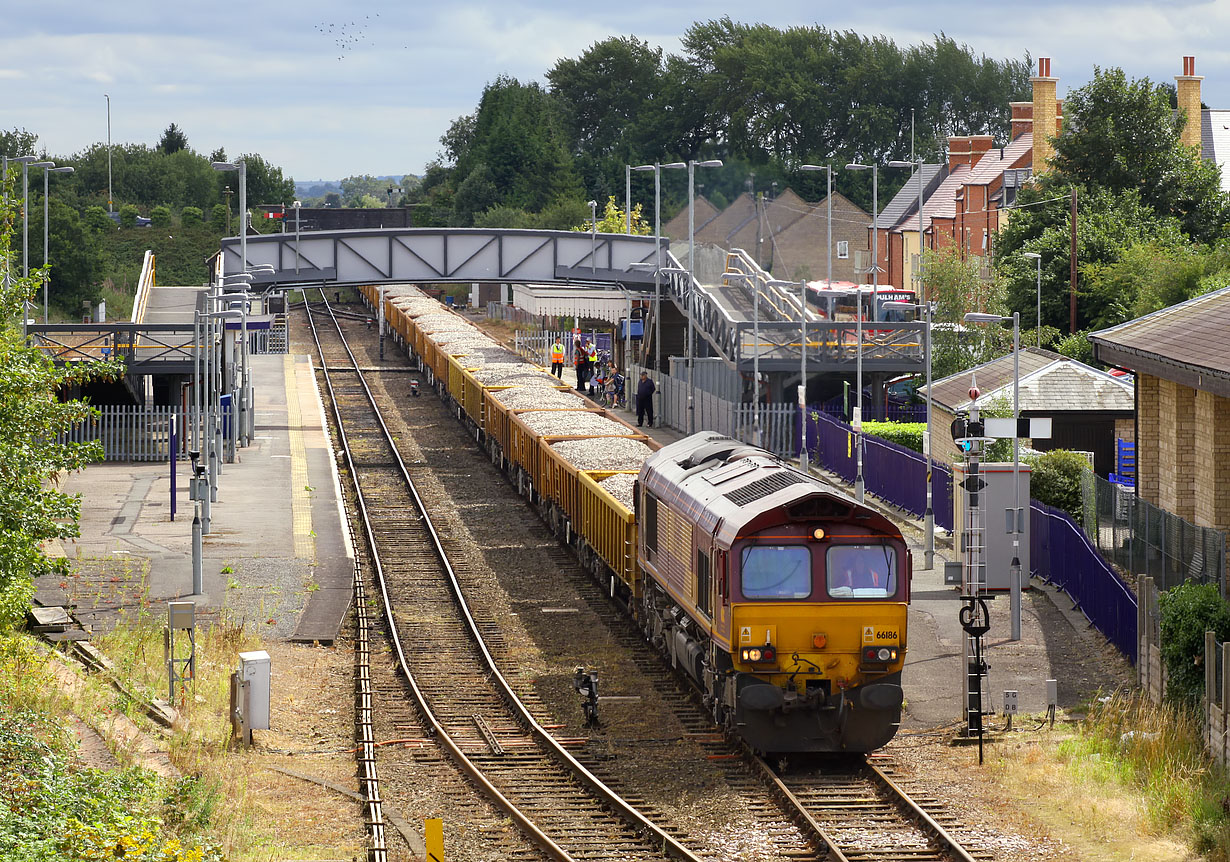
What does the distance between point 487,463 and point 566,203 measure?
5873 cm

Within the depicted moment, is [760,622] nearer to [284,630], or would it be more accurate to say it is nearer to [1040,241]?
[284,630]

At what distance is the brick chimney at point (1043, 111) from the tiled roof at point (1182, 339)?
3905 centimetres

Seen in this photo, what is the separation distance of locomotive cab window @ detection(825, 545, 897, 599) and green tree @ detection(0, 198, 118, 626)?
838 centimetres

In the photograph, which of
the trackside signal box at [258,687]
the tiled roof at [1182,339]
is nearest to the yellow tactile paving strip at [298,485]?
the trackside signal box at [258,687]

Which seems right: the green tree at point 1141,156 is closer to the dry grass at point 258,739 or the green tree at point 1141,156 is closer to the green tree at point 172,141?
the dry grass at point 258,739

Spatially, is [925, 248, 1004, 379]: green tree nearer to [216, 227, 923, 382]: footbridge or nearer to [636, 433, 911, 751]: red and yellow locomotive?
[216, 227, 923, 382]: footbridge

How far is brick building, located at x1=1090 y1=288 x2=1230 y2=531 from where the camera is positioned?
67.1 ft

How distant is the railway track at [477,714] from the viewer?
14086 millimetres

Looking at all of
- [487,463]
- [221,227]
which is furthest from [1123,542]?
[221,227]

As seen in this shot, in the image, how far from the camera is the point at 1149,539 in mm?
21969

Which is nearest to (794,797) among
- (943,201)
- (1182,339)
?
(1182,339)

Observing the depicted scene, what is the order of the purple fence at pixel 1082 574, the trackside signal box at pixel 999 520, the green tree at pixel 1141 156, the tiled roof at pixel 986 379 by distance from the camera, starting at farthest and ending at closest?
the green tree at pixel 1141 156
the tiled roof at pixel 986 379
the trackside signal box at pixel 999 520
the purple fence at pixel 1082 574

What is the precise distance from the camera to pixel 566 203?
319 ft

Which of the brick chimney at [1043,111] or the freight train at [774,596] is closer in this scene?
the freight train at [774,596]
